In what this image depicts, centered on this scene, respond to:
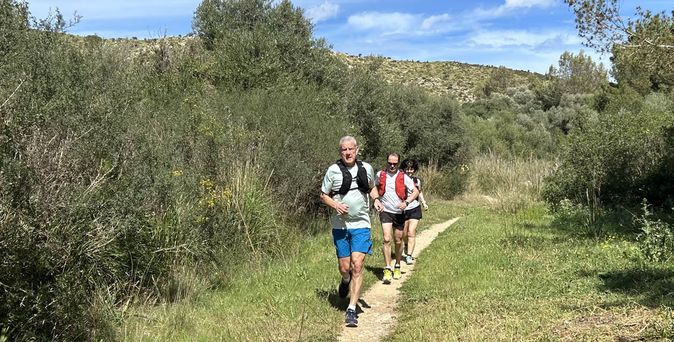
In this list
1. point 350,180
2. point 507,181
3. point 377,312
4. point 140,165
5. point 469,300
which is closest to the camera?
point 350,180

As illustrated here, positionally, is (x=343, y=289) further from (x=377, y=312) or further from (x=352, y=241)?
(x=352, y=241)

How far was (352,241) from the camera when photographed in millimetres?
6766

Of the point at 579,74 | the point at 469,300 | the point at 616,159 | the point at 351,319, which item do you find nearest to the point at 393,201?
the point at 469,300

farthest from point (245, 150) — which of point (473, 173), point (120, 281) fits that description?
point (473, 173)

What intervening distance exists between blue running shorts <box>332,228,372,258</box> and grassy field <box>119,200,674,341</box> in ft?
2.70

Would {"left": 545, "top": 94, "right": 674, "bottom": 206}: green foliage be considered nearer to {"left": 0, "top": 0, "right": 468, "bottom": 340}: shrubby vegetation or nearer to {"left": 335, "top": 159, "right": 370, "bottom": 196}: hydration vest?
{"left": 0, "top": 0, "right": 468, "bottom": 340}: shrubby vegetation

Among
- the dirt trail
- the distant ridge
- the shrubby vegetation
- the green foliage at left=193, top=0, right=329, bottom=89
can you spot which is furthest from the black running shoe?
the distant ridge

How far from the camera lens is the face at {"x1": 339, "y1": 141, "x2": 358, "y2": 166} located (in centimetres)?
669

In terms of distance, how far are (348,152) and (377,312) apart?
6.95 feet

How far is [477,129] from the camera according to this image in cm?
3619

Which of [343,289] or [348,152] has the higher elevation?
[348,152]

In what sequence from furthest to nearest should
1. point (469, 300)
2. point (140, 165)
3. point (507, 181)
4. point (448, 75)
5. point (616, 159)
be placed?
point (448, 75)
point (507, 181)
point (616, 159)
point (140, 165)
point (469, 300)

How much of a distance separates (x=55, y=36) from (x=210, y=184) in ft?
12.2

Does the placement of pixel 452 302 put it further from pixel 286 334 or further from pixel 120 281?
pixel 120 281
